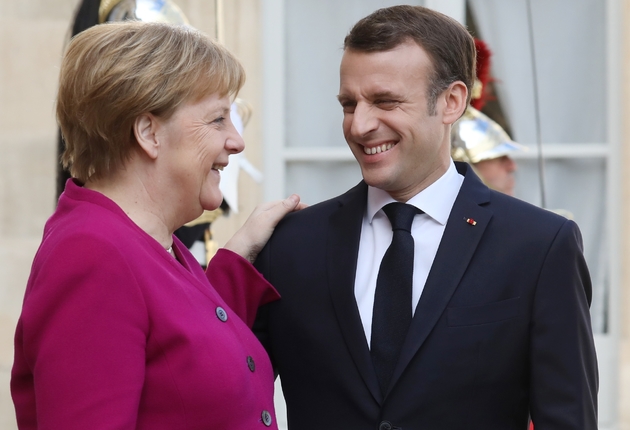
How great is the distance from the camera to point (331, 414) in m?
1.99

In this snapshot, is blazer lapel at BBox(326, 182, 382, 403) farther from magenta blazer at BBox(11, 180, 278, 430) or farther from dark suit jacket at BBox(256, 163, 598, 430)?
magenta blazer at BBox(11, 180, 278, 430)

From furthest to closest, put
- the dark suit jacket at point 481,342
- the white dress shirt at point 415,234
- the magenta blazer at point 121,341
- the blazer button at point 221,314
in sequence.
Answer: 1. the white dress shirt at point 415,234
2. the dark suit jacket at point 481,342
3. the blazer button at point 221,314
4. the magenta blazer at point 121,341

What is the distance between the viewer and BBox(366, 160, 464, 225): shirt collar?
6.74 ft

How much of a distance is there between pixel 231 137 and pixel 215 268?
0.39 meters

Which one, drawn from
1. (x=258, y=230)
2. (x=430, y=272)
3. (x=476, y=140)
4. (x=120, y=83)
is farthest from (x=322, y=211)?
(x=476, y=140)

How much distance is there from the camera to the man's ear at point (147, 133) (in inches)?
67.5

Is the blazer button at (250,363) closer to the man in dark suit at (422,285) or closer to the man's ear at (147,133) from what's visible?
the man in dark suit at (422,285)

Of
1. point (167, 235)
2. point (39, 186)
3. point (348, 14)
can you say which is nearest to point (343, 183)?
point (348, 14)

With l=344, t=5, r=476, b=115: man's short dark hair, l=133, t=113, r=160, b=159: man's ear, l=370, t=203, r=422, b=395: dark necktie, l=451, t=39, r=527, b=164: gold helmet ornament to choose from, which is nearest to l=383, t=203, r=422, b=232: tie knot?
l=370, t=203, r=422, b=395: dark necktie

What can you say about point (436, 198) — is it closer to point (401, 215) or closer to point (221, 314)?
point (401, 215)

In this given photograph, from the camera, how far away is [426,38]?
2047 mm

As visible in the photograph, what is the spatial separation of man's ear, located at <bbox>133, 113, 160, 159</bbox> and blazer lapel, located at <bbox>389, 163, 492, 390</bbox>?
61cm

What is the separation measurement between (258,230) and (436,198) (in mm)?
417

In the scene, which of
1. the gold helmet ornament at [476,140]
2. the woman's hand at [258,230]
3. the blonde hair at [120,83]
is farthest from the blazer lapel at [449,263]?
the gold helmet ornament at [476,140]
